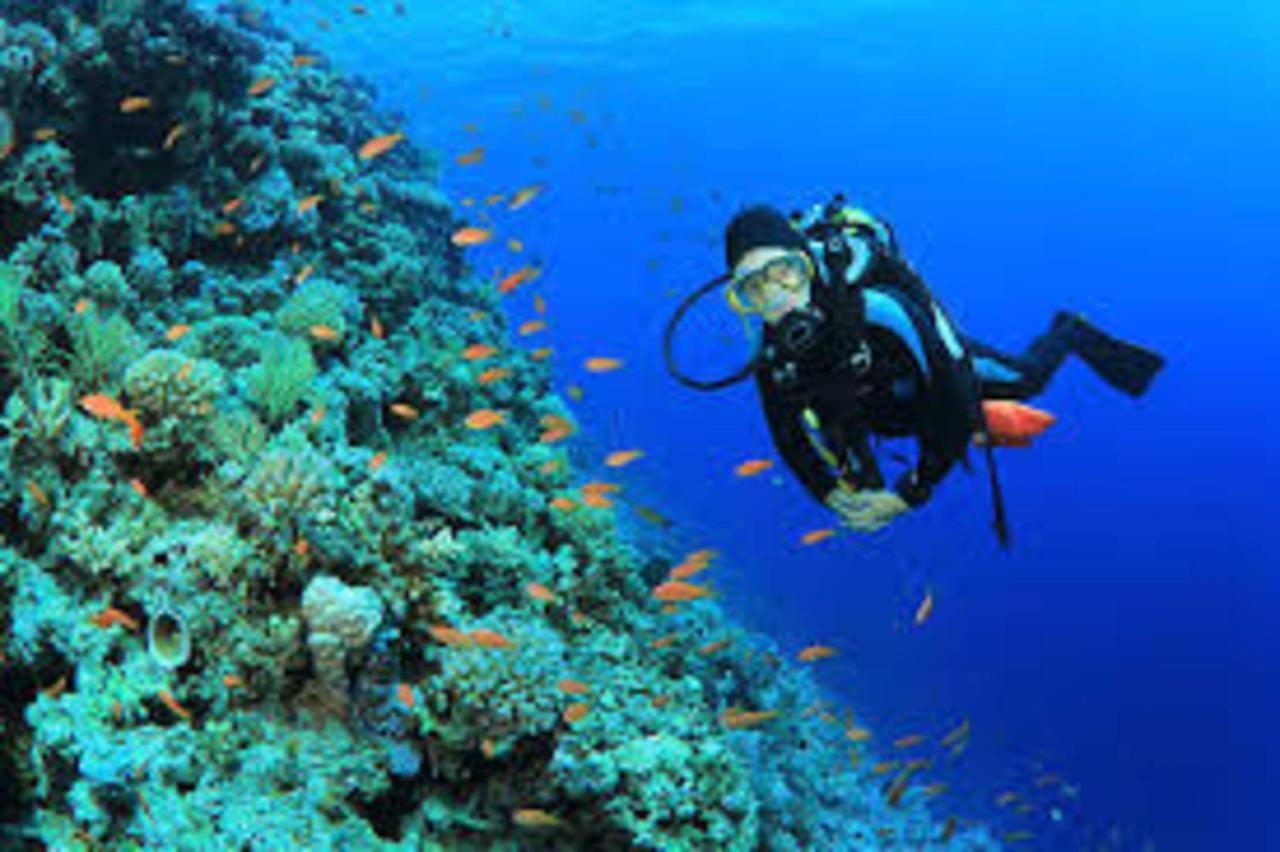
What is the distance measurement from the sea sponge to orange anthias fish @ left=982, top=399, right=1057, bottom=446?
3.24 m

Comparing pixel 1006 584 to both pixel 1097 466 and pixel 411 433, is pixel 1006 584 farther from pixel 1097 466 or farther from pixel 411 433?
pixel 411 433

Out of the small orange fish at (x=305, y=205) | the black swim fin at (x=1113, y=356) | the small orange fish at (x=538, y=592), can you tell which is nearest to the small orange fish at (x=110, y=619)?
the small orange fish at (x=538, y=592)

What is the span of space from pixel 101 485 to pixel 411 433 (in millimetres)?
3236

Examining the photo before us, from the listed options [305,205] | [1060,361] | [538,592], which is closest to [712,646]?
[538,592]

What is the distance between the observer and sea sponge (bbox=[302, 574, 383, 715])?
3.85 m

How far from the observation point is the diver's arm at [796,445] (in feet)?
13.9

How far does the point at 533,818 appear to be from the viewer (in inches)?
146

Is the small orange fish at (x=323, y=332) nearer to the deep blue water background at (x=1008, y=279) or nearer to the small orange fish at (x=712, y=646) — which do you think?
the small orange fish at (x=712, y=646)

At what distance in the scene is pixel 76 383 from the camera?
16.7ft

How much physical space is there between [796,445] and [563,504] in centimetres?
241

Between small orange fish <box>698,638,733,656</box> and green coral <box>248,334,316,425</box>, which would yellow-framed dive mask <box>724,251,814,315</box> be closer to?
small orange fish <box>698,638,733,656</box>

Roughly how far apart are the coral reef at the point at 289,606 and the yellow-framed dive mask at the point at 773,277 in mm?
2036

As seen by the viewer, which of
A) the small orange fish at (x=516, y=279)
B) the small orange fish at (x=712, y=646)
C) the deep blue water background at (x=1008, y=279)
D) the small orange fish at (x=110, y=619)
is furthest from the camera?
the deep blue water background at (x=1008, y=279)

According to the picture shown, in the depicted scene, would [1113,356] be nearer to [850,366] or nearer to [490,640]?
[850,366]
